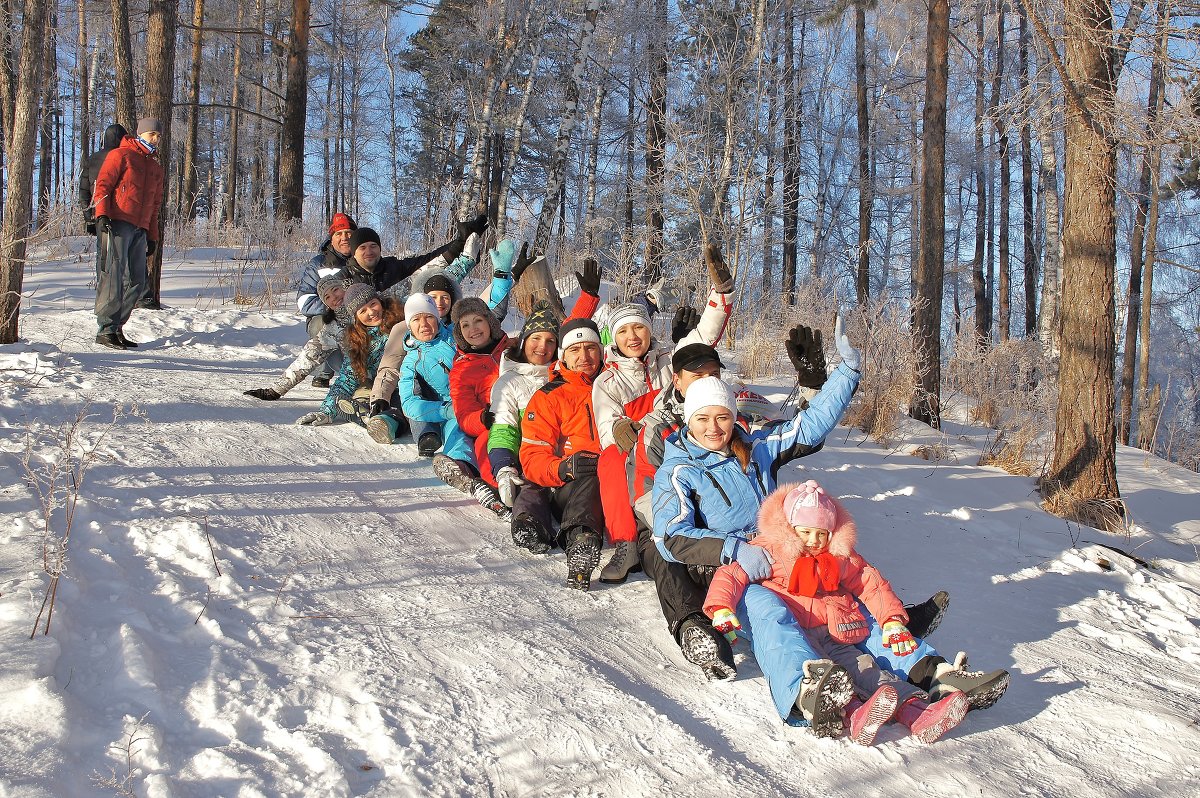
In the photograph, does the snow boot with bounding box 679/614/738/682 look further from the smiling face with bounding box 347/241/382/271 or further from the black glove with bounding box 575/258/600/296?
the smiling face with bounding box 347/241/382/271

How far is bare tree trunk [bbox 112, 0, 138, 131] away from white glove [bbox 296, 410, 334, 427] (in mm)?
5010

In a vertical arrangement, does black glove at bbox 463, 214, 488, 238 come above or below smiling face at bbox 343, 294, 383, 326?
above

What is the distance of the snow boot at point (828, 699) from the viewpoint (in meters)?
2.56

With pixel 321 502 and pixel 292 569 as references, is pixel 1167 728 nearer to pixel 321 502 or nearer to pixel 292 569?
pixel 292 569

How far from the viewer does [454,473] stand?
455 centimetres

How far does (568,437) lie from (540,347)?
0.65 meters

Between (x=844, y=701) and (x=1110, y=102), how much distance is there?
4937 mm

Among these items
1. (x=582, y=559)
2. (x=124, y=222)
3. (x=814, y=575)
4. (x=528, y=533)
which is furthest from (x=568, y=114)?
(x=814, y=575)

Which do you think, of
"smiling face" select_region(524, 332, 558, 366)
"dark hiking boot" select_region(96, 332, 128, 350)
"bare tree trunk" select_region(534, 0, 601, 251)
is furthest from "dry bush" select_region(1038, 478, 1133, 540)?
→ "bare tree trunk" select_region(534, 0, 601, 251)

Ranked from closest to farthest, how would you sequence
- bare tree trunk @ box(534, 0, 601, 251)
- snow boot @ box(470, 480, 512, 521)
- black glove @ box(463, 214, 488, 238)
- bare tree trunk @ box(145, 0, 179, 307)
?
snow boot @ box(470, 480, 512, 521), black glove @ box(463, 214, 488, 238), bare tree trunk @ box(145, 0, 179, 307), bare tree trunk @ box(534, 0, 601, 251)

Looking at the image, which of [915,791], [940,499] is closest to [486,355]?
[940,499]

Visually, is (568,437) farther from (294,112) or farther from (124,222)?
(294,112)

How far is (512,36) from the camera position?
17641 mm

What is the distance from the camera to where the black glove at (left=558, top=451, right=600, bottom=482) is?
401 centimetres
